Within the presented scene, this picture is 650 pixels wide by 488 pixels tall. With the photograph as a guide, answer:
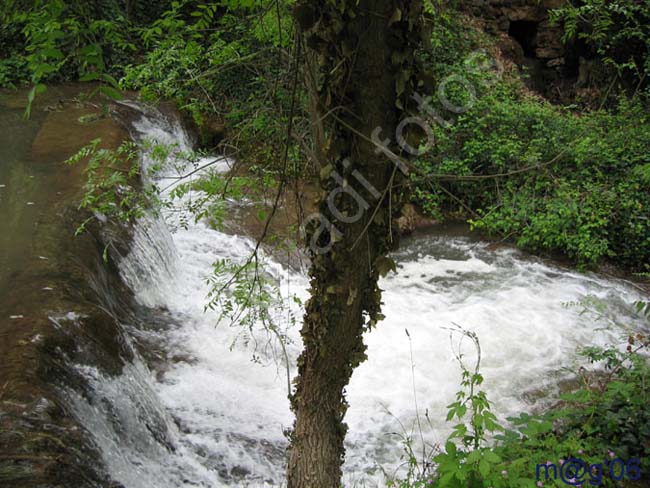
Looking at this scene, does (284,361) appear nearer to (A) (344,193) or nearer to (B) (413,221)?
(A) (344,193)

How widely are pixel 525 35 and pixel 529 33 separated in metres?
0.09

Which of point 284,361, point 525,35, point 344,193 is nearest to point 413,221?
point 284,361

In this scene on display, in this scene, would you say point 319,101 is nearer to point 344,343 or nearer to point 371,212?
point 371,212

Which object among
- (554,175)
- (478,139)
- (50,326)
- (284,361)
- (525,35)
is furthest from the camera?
(525,35)

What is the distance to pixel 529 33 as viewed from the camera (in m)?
13.0

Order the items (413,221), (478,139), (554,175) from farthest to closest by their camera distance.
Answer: (478,139)
(413,221)
(554,175)

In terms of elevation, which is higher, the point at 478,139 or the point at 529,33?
the point at 529,33

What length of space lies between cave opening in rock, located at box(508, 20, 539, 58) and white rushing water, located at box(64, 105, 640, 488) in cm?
684

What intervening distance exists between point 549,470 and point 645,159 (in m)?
6.50

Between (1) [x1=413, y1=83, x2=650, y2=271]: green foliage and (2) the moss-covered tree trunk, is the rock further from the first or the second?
(2) the moss-covered tree trunk

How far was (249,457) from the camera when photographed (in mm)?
4316

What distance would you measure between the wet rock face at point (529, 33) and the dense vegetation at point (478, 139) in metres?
0.85

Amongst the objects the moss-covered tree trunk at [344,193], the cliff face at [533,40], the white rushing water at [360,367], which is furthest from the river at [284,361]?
the cliff face at [533,40]

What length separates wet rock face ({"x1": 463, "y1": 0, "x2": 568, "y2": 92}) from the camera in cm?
1242
